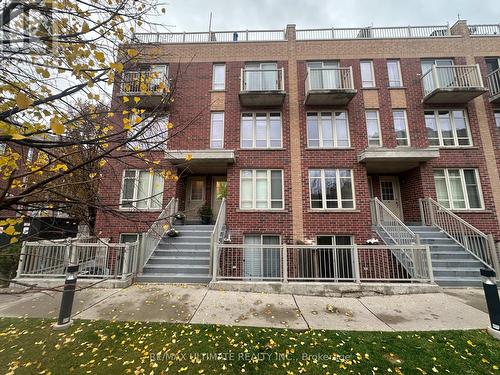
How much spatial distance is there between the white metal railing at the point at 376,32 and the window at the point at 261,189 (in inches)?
324

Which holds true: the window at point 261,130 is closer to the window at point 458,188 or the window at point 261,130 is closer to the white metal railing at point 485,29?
the window at point 458,188

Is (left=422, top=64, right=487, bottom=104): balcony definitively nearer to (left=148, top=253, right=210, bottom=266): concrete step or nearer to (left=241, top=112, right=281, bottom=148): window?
(left=241, top=112, right=281, bottom=148): window

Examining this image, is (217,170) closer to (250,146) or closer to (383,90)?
(250,146)

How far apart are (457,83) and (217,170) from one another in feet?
42.1

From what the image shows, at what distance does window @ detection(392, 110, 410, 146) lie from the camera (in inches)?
443

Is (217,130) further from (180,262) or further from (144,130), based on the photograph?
(144,130)

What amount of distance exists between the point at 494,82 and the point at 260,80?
12.1 meters

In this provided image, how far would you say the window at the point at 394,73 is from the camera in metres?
11.9

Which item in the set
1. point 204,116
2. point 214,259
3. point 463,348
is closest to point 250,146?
point 204,116

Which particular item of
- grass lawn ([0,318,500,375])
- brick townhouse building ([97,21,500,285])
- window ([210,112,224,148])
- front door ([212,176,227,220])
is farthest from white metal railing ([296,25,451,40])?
grass lawn ([0,318,500,375])

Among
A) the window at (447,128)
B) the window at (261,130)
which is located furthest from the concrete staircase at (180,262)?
the window at (447,128)

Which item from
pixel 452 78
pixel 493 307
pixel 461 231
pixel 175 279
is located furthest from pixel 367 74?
pixel 175 279

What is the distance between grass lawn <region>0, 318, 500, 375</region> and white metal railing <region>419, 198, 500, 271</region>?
5.47 meters

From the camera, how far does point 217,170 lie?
11.9m
